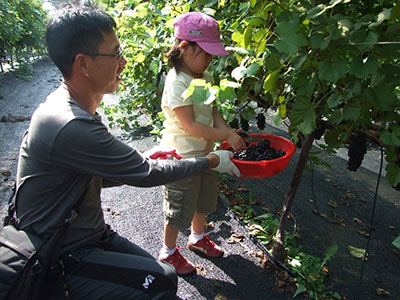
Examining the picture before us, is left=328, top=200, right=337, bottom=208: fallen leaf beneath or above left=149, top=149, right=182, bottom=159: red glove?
beneath

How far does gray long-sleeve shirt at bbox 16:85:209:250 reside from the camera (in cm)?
129

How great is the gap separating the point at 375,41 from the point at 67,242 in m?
1.43

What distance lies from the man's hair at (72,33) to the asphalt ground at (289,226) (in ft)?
5.43

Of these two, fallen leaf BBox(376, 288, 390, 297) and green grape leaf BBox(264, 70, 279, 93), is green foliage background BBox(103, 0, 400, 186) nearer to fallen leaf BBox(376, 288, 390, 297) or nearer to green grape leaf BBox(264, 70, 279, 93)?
green grape leaf BBox(264, 70, 279, 93)

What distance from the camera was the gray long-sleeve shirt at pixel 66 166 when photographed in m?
1.29

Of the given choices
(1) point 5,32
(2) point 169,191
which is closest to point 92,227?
(2) point 169,191

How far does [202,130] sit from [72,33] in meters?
0.92

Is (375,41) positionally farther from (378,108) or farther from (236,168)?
(236,168)

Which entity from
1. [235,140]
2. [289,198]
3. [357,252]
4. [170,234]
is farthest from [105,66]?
[357,252]

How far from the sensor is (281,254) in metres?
2.44

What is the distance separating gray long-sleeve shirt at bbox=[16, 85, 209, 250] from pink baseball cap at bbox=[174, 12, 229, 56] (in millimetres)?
797

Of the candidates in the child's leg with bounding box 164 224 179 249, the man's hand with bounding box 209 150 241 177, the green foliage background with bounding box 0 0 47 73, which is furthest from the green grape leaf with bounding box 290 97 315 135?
the green foliage background with bounding box 0 0 47 73

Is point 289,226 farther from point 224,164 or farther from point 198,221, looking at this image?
point 224,164

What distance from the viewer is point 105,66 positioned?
144cm
